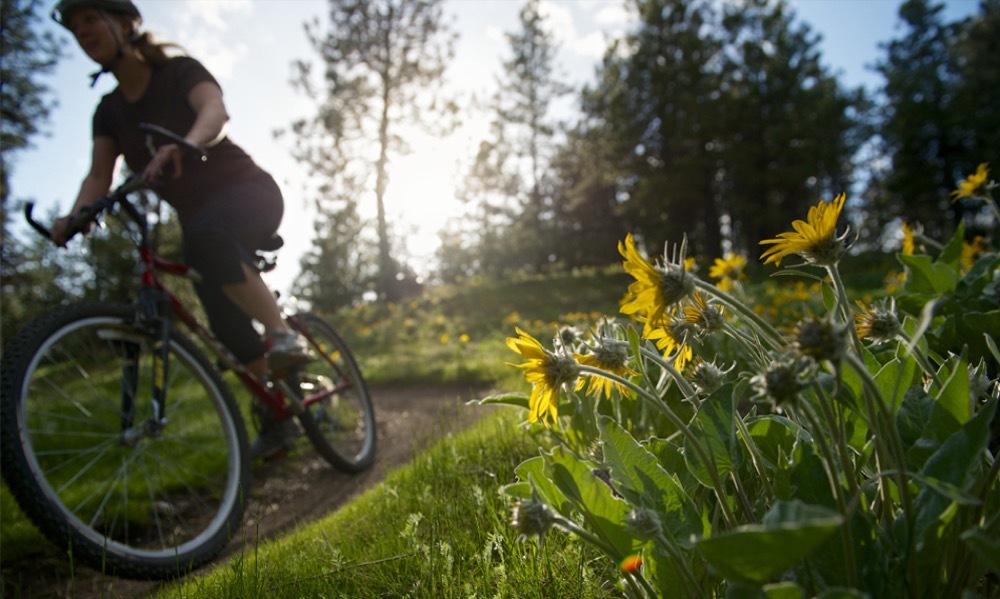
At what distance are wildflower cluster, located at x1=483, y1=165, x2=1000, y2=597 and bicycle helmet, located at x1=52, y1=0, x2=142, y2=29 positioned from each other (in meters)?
2.70

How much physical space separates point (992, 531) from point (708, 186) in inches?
856

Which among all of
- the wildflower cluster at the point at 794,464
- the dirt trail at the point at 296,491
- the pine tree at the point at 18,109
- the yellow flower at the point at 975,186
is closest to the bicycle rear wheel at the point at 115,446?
the dirt trail at the point at 296,491

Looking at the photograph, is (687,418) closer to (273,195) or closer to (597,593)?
(597,593)

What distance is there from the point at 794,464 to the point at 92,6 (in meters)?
3.18

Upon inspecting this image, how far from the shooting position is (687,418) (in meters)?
1.73

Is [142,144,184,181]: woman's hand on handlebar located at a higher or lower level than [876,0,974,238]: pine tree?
lower

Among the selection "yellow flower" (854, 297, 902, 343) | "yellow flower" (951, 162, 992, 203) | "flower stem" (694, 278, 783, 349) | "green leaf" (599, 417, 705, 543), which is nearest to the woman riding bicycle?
"green leaf" (599, 417, 705, 543)

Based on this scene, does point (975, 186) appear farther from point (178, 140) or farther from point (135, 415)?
point (135, 415)

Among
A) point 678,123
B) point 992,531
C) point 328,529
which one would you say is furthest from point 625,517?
point 678,123

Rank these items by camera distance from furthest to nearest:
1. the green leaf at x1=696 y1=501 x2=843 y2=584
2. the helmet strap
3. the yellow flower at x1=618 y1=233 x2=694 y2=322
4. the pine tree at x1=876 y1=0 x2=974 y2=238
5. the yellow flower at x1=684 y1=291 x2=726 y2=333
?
the pine tree at x1=876 y1=0 x2=974 y2=238 → the helmet strap → the yellow flower at x1=684 y1=291 x2=726 y2=333 → the yellow flower at x1=618 y1=233 x2=694 y2=322 → the green leaf at x1=696 y1=501 x2=843 y2=584

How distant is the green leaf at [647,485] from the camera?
2.78 feet

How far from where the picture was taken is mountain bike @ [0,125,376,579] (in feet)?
5.63

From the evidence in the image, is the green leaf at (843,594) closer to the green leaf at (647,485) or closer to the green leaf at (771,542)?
the green leaf at (771,542)

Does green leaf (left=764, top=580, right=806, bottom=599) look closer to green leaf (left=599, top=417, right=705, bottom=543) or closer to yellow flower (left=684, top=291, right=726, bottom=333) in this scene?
green leaf (left=599, top=417, right=705, bottom=543)
